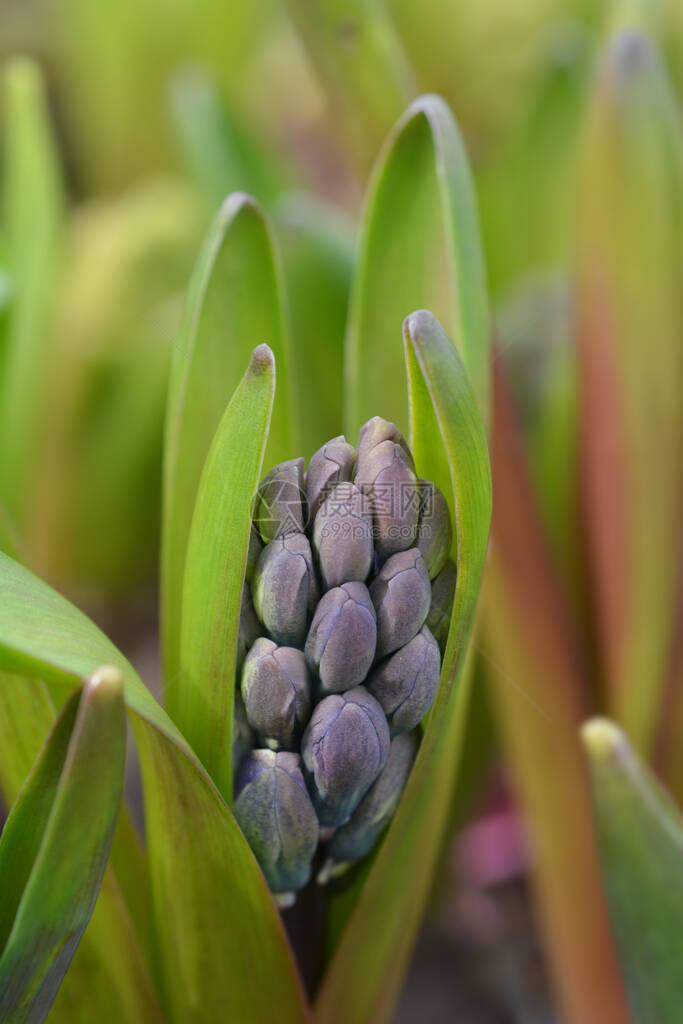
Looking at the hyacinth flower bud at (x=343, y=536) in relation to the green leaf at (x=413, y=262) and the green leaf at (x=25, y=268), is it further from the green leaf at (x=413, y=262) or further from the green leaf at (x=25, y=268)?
the green leaf at (x=25, y=268)

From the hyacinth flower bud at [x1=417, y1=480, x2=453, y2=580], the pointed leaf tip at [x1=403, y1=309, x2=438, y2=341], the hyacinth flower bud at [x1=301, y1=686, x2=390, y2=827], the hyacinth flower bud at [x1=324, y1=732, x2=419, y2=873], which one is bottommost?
the hyacinth flower bud at [x1=324, y1=732, x2=419, y2=873]

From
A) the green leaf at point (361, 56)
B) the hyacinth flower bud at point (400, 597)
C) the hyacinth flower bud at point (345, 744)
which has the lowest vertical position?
the hyacinth flower bud at point (345, 744)

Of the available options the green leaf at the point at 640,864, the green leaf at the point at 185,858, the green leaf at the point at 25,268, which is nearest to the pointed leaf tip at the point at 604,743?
the green leaf at the point at 640,864

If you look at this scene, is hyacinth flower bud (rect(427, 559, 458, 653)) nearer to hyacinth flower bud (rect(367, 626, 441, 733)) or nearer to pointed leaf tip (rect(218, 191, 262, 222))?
hyacinth flower bud (rect(367, 626, 441, 733))

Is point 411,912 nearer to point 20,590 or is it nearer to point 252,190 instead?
point 20,590

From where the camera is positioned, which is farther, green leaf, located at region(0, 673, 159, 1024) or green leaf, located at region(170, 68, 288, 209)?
green leaf, located at region(170, 68, 288, 209)

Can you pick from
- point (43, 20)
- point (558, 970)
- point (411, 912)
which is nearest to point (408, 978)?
point (558, 970)

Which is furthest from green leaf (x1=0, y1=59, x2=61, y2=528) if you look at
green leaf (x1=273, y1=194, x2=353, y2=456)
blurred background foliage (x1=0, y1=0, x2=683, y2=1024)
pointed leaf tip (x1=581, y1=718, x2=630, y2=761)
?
pointed leaf tip (x1=581, y1=718, x2=630, y2=761)
